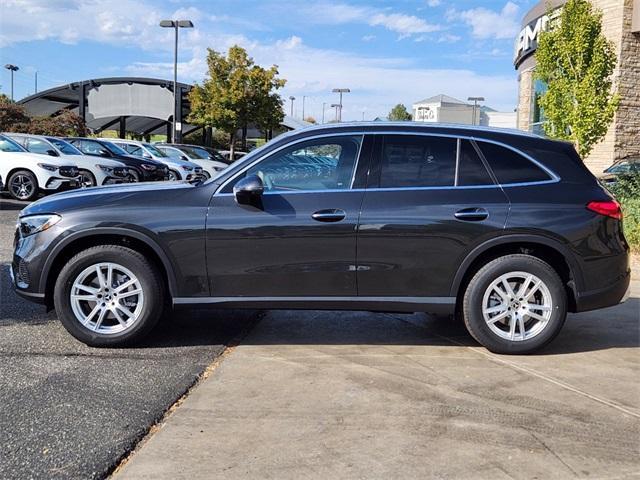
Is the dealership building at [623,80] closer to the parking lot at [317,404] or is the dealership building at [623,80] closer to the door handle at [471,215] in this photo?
the door handle at [471,215]

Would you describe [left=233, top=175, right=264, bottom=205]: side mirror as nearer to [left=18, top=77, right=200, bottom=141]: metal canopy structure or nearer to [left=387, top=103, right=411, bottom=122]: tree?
[left=18, top=77, right=200, bottom=141]: metal canopy structure

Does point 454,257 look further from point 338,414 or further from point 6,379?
point 6,379

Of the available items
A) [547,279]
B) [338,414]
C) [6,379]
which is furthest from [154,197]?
[547,279]

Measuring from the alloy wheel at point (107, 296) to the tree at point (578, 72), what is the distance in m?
11.4

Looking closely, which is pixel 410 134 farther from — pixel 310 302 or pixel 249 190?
pixel 310 302

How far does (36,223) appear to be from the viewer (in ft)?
16.6

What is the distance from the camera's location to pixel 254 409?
3953mm

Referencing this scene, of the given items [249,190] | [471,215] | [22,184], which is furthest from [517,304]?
[22,184]

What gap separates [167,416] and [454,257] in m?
2.41

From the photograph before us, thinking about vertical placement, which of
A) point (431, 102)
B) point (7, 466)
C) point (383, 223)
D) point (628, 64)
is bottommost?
point (7, 466)

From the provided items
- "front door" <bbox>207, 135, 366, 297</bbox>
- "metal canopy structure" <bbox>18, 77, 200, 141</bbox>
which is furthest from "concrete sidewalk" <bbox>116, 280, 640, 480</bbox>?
"metal canopy structure" <bbox>18, 77, 200, 141</bbox>

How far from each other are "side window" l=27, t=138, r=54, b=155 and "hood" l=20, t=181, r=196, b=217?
11.3m

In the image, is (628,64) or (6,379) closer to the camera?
(6,379)

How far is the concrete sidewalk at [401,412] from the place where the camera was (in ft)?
10.7
